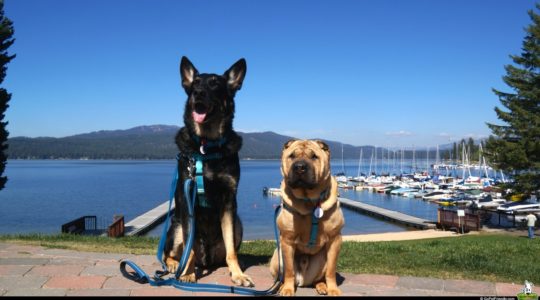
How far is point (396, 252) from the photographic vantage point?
8.37 meters

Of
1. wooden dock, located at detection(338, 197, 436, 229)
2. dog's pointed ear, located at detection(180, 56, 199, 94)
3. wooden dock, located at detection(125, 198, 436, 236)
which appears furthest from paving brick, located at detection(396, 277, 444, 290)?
wooden dock, located at detection(338, 197, 436, 229)

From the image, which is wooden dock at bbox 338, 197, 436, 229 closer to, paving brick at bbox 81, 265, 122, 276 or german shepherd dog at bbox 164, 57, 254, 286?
german shepherd dog at bbox 164, 57, 254, 286

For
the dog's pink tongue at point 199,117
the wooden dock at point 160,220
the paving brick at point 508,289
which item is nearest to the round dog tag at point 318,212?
the dog's pink tongue at point 199,117

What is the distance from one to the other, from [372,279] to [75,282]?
3.13 m

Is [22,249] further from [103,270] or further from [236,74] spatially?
[236,74]

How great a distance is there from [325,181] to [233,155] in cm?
125

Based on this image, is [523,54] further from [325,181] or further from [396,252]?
[325,181]

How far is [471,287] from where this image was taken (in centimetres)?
465

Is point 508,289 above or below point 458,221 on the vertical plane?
above

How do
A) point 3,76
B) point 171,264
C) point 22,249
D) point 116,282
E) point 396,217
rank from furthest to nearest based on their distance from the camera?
1. point 396,217
2. point 3,76
3. point 22,249
4. point 171,264
5. point 116,282

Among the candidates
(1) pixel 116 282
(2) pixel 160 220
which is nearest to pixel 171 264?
(1) pixel 116 282

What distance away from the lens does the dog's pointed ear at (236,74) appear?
488 centimetres

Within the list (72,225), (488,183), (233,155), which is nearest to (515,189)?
(72,225)

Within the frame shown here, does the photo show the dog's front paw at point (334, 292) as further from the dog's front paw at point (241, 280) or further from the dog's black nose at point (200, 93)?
the dog's black nose at point (200, 93)
